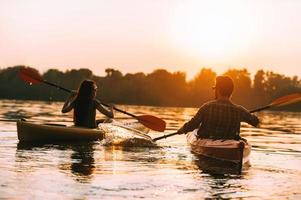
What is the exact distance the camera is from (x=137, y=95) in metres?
118

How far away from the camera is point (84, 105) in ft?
49.4

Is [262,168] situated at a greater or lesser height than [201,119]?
lesser

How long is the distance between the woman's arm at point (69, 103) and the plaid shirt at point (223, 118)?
4666mm

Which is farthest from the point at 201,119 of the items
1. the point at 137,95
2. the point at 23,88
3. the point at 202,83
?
the point at 202,83

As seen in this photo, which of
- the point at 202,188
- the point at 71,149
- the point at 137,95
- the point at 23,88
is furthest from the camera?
the point at 137,95

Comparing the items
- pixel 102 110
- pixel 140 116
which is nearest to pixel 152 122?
pixel 140 116

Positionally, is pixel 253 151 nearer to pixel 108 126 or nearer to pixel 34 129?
pixel 108 126

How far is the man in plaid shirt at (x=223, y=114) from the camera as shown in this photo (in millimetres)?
11258

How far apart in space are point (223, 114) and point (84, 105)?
499 centimetres

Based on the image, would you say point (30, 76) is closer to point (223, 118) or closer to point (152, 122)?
point (152, 122)

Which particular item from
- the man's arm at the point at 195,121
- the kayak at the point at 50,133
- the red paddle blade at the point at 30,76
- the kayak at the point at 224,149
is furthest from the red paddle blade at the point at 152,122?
the man's arm at the point at 195,121

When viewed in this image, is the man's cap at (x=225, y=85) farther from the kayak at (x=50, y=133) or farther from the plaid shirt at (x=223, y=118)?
the kayak at (x=50, y=133)

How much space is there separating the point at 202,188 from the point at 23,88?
333 ft

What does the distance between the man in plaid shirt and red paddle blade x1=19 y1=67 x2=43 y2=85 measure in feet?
22.6
